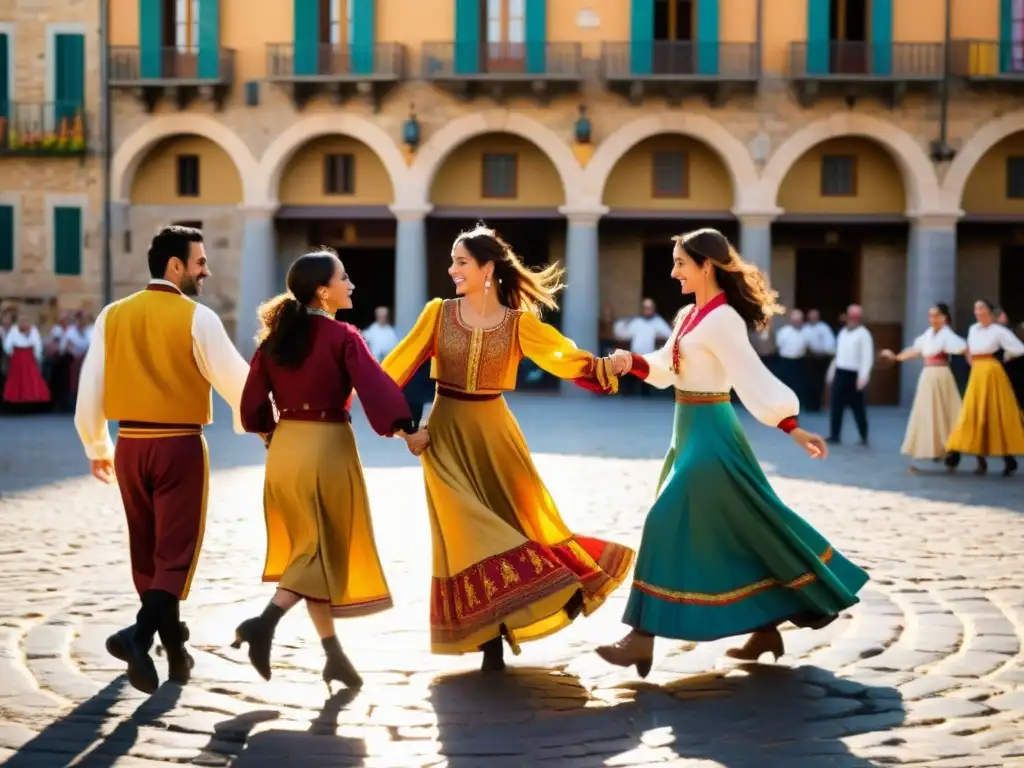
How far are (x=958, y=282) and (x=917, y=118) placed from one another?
11.7 feet

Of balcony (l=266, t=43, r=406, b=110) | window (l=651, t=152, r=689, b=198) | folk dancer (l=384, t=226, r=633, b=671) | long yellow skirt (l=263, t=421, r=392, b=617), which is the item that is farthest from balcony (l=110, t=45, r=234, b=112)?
long yellow skirt (l=263, t=421, r=392, b=617)

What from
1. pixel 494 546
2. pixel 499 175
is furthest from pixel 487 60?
pixel 494 546

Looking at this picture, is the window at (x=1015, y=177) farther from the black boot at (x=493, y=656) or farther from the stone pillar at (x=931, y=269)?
the black boot at (x=493, y=656)

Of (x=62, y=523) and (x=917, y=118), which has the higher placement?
(x=917, y=118)

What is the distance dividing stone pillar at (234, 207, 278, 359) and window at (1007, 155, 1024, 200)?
547 inches

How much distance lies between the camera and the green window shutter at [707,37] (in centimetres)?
2786

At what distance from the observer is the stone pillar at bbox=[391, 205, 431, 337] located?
1114 inches

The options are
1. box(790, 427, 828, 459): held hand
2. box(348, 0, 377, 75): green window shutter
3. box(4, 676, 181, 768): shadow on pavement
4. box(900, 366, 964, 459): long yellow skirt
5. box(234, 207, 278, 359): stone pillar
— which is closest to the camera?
box(4, 676, 181, 768): shadow on pavement

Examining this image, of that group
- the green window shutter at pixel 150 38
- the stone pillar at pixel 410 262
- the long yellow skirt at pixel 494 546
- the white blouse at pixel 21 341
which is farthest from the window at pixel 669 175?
the long yellow skirt at pixel 494 546

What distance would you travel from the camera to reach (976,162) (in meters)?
28.1

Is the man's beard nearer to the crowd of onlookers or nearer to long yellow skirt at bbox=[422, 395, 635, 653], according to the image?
long yellow skirt at bbox=[422, 395, 635, 653]

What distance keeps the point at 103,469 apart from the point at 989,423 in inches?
426

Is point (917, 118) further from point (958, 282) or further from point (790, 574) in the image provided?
point (790, 574)

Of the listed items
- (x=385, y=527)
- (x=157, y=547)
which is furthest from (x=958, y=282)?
(x=157, y=547)
